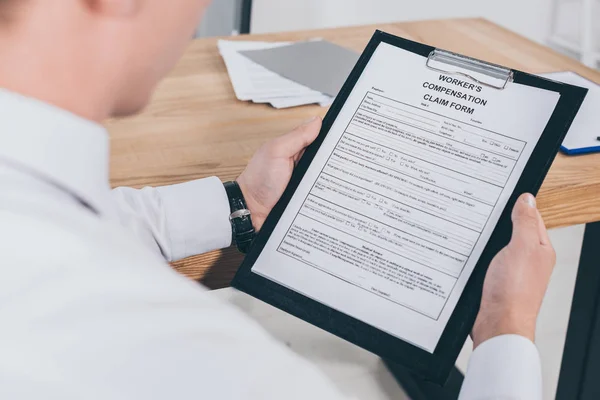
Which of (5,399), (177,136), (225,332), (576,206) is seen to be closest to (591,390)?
(576,206)

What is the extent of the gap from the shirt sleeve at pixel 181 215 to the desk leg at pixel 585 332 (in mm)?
741

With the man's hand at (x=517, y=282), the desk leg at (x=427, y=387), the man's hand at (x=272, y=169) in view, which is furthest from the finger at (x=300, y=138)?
the desk leg at (x=427, y=387)

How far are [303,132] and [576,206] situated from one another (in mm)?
428

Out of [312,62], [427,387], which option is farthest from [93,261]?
[427,387]

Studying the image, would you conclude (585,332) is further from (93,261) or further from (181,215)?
(93,261)

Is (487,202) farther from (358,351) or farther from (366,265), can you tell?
(358,351)

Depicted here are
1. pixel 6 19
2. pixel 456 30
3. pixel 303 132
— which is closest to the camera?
pixel 6 19

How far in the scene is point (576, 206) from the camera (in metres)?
1.02

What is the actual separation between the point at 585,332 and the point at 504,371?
28.5 inches

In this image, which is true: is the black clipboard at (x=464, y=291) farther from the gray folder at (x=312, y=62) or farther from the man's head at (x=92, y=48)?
the gray folder at (x=312, y=62)

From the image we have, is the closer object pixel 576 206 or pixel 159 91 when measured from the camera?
pixel 576 206

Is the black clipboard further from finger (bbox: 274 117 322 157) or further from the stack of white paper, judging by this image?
the stack of white paper

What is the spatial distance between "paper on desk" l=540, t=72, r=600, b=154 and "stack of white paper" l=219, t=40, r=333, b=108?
1.35 feet

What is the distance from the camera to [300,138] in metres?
0.93
